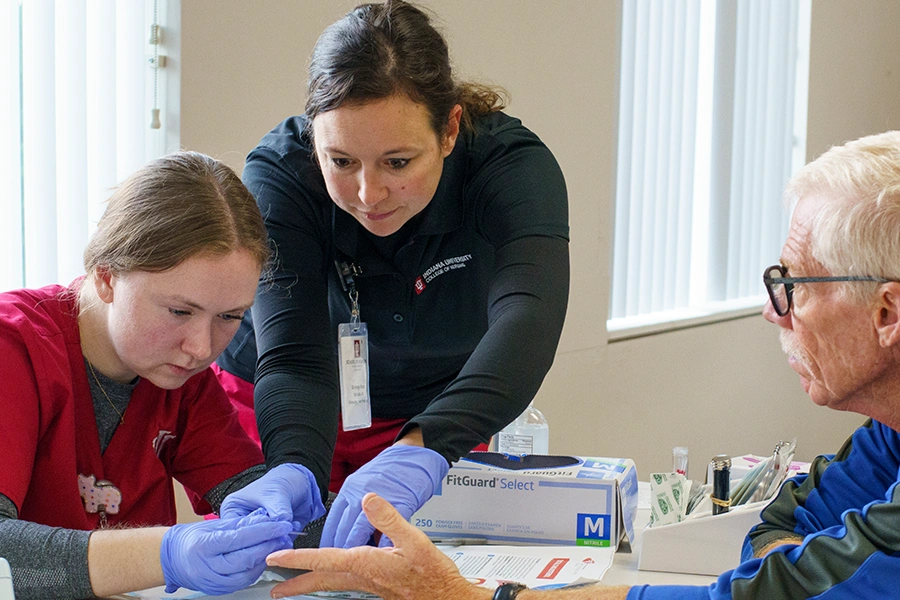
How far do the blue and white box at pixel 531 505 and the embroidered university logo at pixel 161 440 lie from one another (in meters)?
0.42

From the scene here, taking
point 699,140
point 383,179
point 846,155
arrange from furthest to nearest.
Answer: point 699,140, point 383,179, point 846,155

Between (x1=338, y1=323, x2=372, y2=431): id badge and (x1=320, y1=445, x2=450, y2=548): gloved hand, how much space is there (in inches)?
10.9

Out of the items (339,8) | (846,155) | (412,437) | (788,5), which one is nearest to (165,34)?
(339,8)

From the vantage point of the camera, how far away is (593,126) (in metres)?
3.52

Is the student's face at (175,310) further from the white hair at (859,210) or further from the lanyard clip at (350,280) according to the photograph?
the white hair at (859,210)

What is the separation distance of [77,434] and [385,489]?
0.47 meters

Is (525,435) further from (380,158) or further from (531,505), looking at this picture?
(380,158)

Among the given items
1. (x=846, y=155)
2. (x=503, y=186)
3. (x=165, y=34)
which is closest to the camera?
(x=846, y=155)

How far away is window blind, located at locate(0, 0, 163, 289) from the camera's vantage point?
2.05 metres

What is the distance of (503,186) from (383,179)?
9.2 inches

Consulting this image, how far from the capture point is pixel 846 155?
116 centimetres

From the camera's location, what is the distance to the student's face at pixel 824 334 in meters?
1.15

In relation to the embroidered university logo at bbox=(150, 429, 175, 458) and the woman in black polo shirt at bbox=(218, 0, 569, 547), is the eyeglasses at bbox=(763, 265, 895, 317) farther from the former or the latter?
the embroidered university logo at bbox=(150, 429, 175, 458)

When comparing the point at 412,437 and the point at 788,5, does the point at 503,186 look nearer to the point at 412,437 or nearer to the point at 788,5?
the point at 412,437
